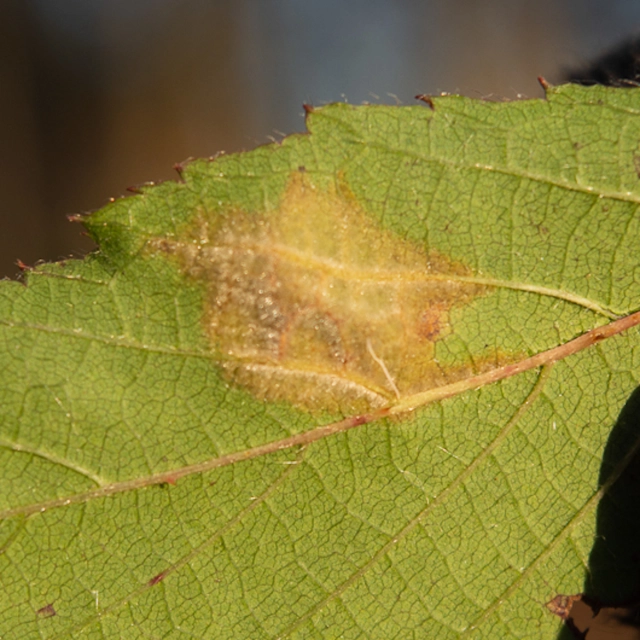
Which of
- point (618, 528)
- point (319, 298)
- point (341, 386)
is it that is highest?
point (319, 298)

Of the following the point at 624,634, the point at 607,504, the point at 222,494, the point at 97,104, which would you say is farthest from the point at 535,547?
the point at 97,104

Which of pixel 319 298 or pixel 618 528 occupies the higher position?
pixel 319 298

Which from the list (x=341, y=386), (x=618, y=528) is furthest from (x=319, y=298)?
(x=618, y=528)

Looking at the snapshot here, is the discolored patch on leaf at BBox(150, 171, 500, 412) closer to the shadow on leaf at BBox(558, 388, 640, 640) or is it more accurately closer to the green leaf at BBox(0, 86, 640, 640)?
the green leaf at BBox(0, 86, 640, 640)

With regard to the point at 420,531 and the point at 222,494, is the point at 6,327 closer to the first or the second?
the point at 222,494

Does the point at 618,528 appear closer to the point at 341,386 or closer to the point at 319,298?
the point at 341,386

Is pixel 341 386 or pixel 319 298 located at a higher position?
pixel 319 298

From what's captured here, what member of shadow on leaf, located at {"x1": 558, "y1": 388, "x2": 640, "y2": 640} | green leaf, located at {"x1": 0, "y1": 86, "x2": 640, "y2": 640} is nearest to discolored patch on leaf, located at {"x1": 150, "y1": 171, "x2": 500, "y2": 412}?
green leaf, located at {"x1": 0, "y1": 86, "x2": 640, "y2": 640}
